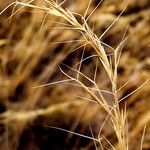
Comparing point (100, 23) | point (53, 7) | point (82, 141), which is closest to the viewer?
point (53, 7)

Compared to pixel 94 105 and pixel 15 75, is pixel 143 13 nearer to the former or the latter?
pixel 94 105

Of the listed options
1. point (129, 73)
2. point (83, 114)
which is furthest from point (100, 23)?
point (83, 114)

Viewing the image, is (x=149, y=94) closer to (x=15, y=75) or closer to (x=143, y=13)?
(x=143, y=13)

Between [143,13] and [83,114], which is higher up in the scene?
[143,13]

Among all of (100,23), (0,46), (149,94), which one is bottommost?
(149,94)

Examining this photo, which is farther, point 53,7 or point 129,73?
point 129,73

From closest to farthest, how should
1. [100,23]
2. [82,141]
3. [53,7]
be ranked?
[53,7]
[82,141]
[100,23]

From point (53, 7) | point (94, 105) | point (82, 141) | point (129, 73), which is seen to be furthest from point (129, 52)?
point (53, 7)
